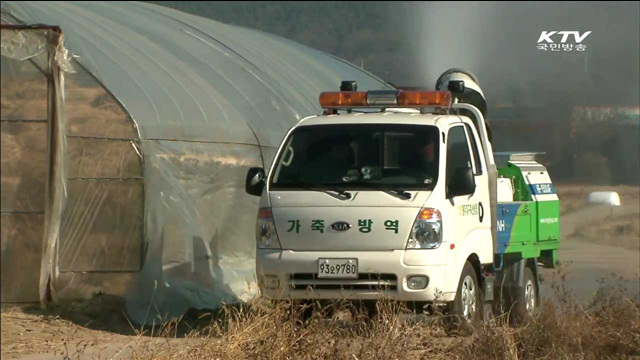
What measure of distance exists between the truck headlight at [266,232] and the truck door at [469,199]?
5.38 feet

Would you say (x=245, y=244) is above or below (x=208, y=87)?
below

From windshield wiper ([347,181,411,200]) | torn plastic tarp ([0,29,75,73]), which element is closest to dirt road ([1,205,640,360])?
windshield wiper ([347,181,411,200])

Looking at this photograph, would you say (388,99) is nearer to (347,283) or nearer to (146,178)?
(347,283)

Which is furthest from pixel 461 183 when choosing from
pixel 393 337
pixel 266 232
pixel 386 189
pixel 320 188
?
pixel 393 337

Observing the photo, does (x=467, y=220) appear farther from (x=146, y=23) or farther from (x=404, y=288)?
(x=146, y=23)

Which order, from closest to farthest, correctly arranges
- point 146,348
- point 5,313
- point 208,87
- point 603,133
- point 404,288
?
1. point 146,348
2. point 404,288
3. point 5,313
4. point 603,133
5. point 208,87

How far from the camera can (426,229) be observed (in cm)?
1199

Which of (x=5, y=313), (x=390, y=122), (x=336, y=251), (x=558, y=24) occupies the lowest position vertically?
(x=5, y=313)

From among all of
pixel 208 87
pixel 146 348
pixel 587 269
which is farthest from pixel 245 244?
pixel 146 348

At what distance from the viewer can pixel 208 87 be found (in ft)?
59.2

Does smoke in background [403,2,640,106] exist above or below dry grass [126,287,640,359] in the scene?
above

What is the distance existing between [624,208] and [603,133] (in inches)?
51.9

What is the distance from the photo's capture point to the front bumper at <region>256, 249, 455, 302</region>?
39.2 feet

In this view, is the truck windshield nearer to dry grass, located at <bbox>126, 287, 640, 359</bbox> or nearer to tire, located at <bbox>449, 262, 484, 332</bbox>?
tire, located at <bbox>449, 262, 484, 332</bbox>
